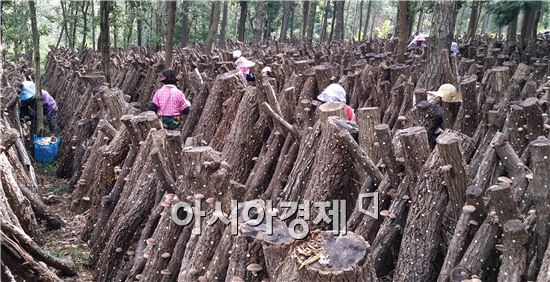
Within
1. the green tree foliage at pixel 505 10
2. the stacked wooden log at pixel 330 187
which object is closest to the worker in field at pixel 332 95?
the stacked wooden log at pixel 330 187

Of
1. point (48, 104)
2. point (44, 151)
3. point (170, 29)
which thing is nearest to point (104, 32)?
point (170, 29)

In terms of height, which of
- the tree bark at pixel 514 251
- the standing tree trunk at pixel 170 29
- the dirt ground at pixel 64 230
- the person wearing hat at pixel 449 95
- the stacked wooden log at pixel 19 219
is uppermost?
the standing tree trunk at pixel 170 29

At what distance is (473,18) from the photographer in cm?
1934

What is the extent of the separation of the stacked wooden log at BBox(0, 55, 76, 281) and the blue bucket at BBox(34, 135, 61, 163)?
635 millimetres

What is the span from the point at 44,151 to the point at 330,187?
20.3 feet

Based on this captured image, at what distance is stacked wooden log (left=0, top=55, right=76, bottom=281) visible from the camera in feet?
11.4

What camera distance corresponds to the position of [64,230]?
6.02 metres

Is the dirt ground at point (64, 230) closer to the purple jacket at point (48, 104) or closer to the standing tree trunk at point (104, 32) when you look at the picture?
the purple jacket at point (48, 104)

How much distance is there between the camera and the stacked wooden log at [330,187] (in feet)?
9.39

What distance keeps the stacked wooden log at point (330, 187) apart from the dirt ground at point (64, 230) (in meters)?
0.15

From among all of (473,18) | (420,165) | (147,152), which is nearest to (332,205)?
(420,165)

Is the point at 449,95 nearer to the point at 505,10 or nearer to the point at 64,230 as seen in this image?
the point at 64,230

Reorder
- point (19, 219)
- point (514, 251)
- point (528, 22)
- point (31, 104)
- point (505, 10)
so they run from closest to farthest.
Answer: point (514, 251), point (19, 219), point (31, 104), point (505, 10), point (528, 22)

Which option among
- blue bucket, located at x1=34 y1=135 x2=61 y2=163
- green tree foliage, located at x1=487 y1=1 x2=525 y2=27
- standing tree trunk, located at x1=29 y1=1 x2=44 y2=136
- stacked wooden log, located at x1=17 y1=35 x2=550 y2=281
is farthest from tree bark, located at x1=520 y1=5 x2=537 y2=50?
blue bucket, located at x1=34 y1=135 x2=61 y2=163
